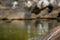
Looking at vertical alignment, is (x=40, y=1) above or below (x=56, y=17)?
above

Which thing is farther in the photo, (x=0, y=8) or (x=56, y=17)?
(x=0, y=8)

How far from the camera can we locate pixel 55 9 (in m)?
16.9

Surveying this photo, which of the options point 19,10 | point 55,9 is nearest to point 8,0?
point 19,10

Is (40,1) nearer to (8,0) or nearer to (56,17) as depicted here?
(56,17)

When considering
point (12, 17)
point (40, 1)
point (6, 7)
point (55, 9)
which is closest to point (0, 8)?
point (6, 7)

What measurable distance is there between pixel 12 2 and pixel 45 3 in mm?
3035

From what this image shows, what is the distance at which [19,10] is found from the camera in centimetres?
1750

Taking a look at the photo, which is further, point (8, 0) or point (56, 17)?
point (8, 0)

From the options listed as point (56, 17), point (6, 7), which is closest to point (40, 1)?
point (56, 17)

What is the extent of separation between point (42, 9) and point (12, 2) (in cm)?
291

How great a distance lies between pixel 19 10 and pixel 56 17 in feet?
9.90

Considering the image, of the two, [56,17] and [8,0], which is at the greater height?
[8,0]

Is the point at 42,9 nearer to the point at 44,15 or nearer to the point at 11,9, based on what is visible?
the point at 44,15

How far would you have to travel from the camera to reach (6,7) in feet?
58.1
